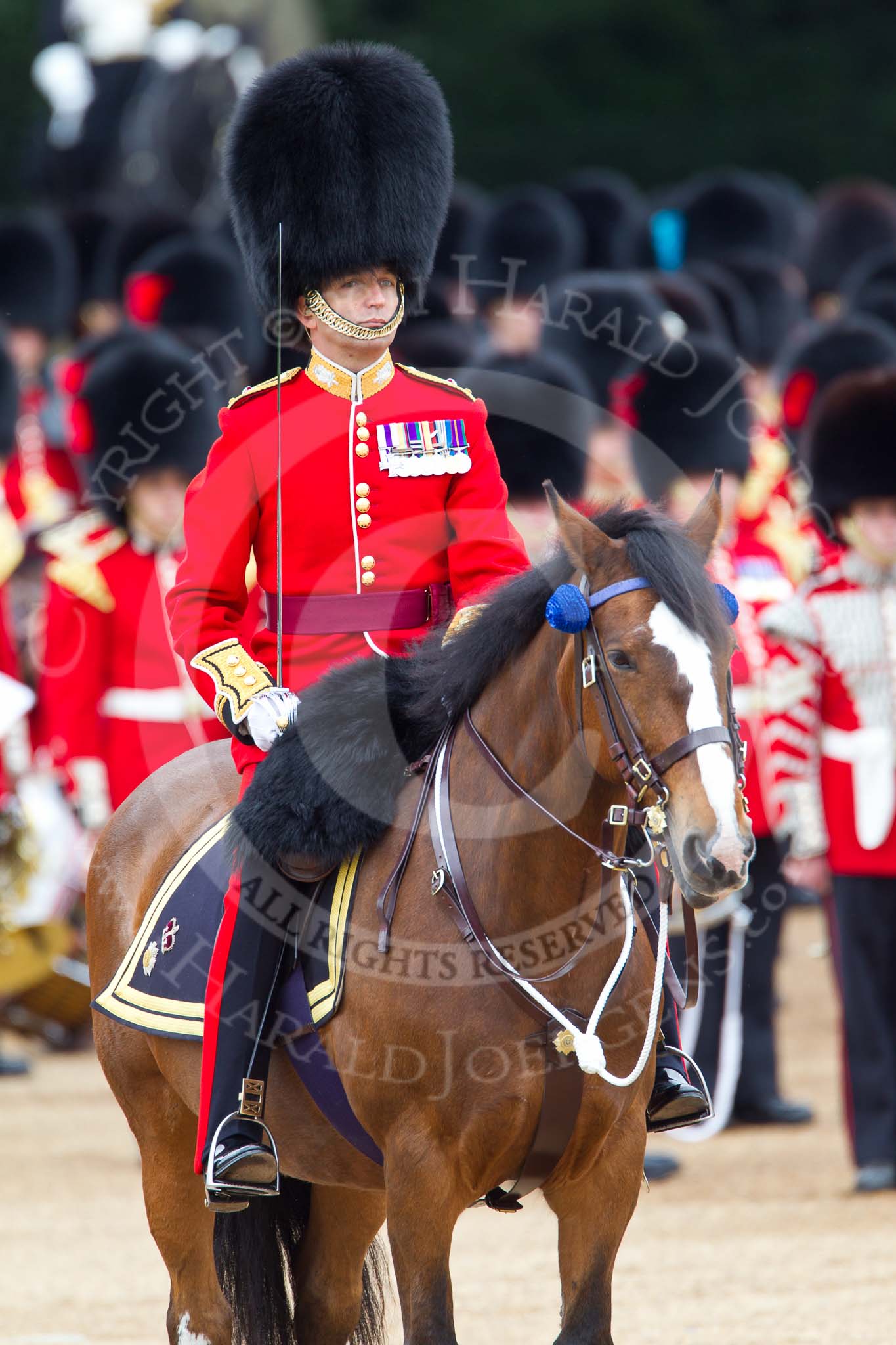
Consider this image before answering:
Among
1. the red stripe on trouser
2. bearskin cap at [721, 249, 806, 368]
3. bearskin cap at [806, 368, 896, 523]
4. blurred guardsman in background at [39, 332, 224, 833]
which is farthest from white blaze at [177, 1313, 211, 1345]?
bearskin cap at [721, 249, 806, 368]

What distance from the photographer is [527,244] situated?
539 inches

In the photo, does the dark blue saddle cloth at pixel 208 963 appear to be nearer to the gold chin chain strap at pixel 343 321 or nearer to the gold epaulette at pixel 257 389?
the gold epaulette at pixel 257 389

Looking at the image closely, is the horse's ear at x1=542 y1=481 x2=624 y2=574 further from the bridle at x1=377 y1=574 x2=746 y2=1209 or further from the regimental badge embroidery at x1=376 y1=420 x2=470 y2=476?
the regimental badge embroidery at x1=376 y1=420 x2=470 y2=476

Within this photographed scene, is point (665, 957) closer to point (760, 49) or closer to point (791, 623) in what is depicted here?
point (791, 623)

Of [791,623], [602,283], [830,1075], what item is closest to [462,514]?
[791,623]

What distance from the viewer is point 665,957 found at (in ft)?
12.1

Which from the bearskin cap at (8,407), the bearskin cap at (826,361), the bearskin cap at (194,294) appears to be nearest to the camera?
the bearskin cap at (826,361)

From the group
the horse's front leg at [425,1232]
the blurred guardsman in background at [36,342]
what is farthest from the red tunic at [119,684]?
the horse's front leg at [425,1232]

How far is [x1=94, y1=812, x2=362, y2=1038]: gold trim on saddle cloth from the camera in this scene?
12.2 ft

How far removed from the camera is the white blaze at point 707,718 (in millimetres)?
3096

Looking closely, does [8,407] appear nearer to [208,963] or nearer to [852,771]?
[852,771]

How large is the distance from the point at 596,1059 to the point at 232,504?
1.10 meters

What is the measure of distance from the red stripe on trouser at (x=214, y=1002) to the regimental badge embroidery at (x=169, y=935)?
221 millimetres

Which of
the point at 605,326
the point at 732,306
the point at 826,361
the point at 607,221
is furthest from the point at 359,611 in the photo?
the point at 607,221
